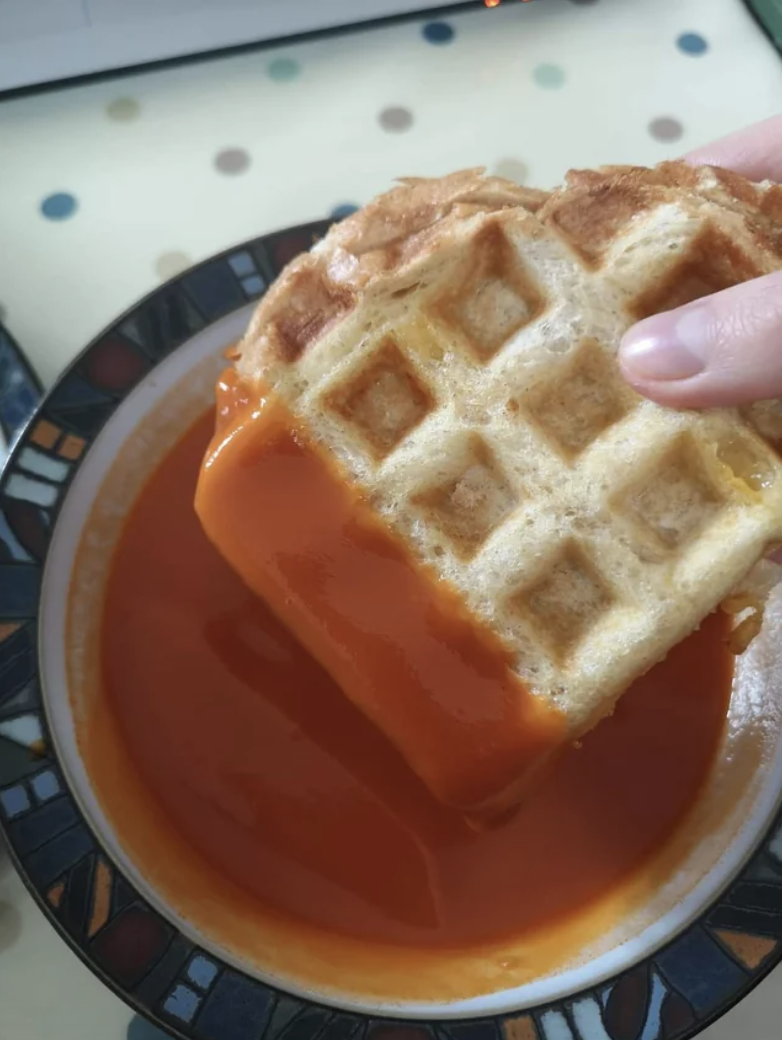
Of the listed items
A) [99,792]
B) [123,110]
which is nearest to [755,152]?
[123,110]

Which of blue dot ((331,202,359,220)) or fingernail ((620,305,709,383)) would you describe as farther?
blue dot ((331,202,359,220))

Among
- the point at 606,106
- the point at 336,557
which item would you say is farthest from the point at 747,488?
the point at 606,106

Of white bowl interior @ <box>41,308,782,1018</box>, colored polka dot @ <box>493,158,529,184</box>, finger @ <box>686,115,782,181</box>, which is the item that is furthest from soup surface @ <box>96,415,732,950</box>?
colored polka dot @ <box>493,158,529,184</box>

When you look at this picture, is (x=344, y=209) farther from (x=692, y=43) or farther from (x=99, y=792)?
(x=99, y=792)

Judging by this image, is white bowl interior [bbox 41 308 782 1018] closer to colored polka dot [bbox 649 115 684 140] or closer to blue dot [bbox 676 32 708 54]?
colored polka dot [bbox 649 115 684 140]

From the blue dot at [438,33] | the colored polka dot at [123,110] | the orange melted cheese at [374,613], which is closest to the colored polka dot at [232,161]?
the colored polka dot at [123,110]

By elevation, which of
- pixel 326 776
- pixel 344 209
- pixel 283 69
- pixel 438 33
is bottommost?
pixel 326 776

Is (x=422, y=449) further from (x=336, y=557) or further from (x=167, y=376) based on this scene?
(x=167, y=376)
